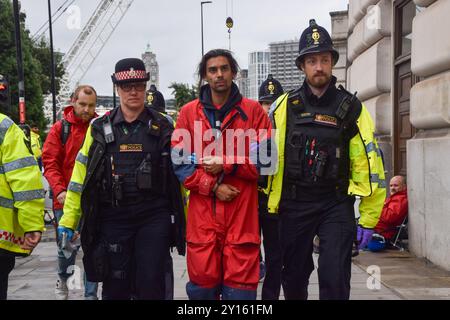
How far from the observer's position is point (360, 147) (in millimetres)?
4539

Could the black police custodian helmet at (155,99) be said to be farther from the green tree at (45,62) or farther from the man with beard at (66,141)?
the green tree at (45,62)

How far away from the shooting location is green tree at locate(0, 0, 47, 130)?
118 feet

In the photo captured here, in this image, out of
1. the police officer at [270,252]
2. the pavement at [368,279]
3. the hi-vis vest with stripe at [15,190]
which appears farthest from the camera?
the pavement at [368,279]

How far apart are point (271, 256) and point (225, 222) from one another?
37.5 inches

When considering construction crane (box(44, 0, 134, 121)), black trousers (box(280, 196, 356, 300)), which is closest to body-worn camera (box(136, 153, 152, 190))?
black trousers (box(280, 196, 356, 300))

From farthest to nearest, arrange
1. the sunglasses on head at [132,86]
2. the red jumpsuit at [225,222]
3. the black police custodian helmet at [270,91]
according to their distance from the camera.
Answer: the black police custodian helmet at [270,91]
the sunglasses on head at [132,86]
the red jumpsuit at [225,222]

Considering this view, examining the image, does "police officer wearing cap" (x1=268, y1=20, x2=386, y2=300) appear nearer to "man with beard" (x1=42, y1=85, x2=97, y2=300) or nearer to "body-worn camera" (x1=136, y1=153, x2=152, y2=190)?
"body-worn camera" (x1=136, y1=153, x2=152, y2=190)

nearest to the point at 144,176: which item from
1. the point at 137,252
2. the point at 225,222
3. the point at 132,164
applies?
the point at 132,164

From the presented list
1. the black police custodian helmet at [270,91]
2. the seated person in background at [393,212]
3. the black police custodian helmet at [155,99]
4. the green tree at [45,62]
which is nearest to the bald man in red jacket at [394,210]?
the seated person in background at [393,212]

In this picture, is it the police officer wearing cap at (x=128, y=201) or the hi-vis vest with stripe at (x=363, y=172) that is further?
the hi-vis vest with stripe at (x=363, y=172)

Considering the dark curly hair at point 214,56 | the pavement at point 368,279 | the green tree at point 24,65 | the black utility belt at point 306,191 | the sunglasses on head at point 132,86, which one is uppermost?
the green tree at point 24,65

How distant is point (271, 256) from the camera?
4.98m

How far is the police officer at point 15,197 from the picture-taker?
A: 3.80 metres
